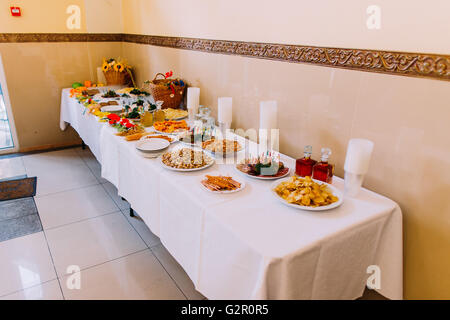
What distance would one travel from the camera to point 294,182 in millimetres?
1198

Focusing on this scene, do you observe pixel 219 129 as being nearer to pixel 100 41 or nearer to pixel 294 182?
pixel 294 182

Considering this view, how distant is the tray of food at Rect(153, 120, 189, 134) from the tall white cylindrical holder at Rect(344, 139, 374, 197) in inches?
42.4

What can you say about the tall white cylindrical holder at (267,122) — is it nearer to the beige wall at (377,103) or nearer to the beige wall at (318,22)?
the beige wall at (377,103)

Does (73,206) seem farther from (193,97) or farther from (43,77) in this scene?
(43,77)

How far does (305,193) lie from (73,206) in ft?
5.97

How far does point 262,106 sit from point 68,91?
2381 millimetres

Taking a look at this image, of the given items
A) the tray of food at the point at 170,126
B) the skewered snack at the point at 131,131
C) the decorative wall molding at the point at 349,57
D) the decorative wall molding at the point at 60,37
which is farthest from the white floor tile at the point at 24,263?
the decorative wall molding at the point at 60,37

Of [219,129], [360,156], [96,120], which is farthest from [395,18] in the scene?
[96,120]

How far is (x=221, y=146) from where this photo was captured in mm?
1574

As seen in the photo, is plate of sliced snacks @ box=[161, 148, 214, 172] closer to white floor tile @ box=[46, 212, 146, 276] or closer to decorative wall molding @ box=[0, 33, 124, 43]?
white floor tile @ box=[46, 212, 146, 276]

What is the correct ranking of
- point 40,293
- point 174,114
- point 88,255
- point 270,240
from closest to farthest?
point 270,240 < point 40,293 < point 88,255 < point 174,114

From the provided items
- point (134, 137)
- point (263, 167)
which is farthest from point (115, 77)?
point (263, 167)

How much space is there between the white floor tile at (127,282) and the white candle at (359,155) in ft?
3.30
